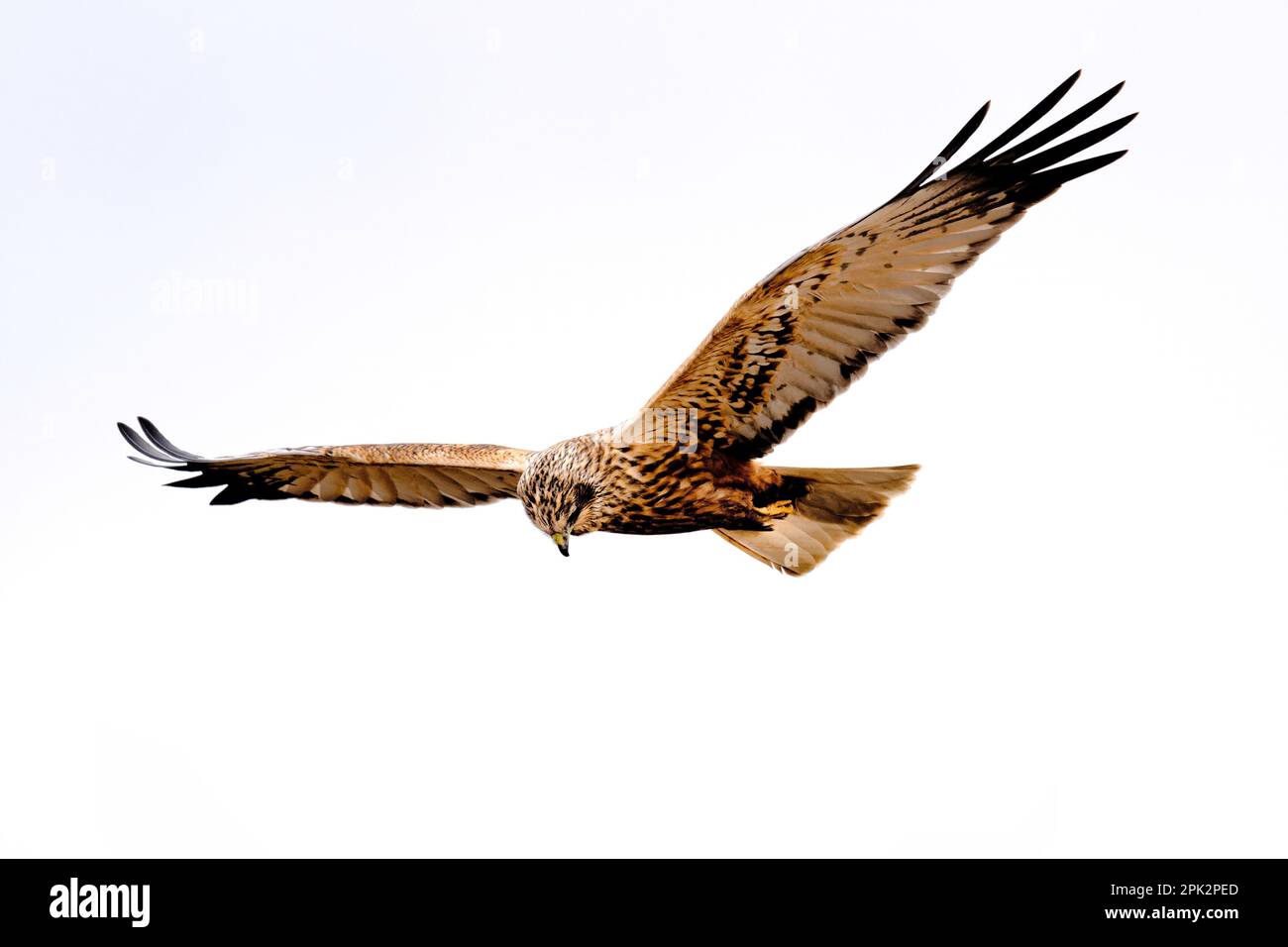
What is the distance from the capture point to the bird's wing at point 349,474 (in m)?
9.08

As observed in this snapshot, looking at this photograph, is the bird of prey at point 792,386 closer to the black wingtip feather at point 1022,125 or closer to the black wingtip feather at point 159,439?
the black wingtip feather at point 1022,125

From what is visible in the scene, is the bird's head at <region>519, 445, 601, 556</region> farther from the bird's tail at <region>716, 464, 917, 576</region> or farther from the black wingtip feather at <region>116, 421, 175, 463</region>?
the black wingtip feather at <region>116, 421, 175, 463</region>

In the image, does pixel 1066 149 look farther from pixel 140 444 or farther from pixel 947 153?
pixel 140 444

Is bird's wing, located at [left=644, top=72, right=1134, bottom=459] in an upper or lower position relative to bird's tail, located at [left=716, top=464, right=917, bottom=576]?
upper

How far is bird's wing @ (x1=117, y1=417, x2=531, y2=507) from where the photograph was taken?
9078mm

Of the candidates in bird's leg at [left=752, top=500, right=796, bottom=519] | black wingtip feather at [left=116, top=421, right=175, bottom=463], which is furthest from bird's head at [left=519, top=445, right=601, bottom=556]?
black wingtip feather at [left=116, top=421, right=175, bottom=463]

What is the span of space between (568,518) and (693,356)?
1.05 m

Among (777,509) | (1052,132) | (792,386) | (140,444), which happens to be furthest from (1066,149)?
(140,444)

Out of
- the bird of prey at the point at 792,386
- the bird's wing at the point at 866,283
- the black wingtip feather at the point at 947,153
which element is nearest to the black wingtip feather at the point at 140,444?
the bird of prey at the point at 792,386

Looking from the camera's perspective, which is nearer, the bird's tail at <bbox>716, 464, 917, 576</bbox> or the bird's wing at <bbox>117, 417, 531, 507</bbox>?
the bird's tail at <bbox>716, 464, 917, 576</bbox>

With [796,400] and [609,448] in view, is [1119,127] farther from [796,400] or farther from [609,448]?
[609,448]

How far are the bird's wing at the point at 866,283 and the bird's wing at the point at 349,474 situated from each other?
5.92 feet

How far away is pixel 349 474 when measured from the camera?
966 cm

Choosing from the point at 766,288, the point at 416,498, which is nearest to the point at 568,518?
the point at 766,288
